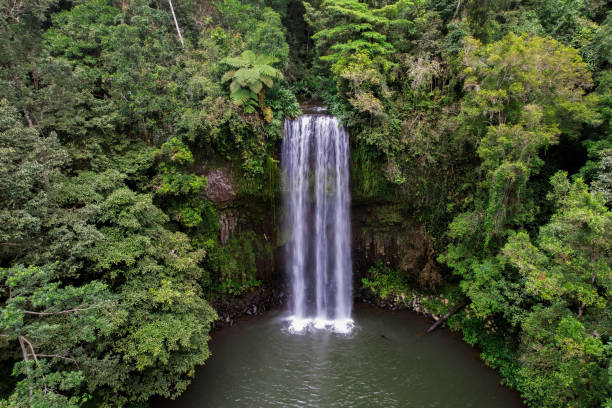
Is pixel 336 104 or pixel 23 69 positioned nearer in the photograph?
pixel 23 69

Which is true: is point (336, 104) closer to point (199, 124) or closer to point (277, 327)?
point (199, 124)

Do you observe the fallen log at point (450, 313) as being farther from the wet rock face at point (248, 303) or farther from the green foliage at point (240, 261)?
the green foliage at point (240, 261)

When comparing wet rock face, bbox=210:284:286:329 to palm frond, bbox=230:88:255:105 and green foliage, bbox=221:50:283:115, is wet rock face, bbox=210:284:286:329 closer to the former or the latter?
green foliage, bbox=221:50:283:115

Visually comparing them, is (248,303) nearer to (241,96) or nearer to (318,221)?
(318,221)

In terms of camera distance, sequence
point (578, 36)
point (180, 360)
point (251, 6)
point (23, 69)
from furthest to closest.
A: point (251, 6), point (578, 36), point (23, 69), point (180, 360)

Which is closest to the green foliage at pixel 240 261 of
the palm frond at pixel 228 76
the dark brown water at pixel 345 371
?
the dark brown water at pixel 345 371

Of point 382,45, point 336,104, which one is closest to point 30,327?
point 336,104

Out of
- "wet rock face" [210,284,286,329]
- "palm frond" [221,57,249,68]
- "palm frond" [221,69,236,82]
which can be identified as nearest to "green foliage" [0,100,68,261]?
"palm frond" [221,69,236,82]
